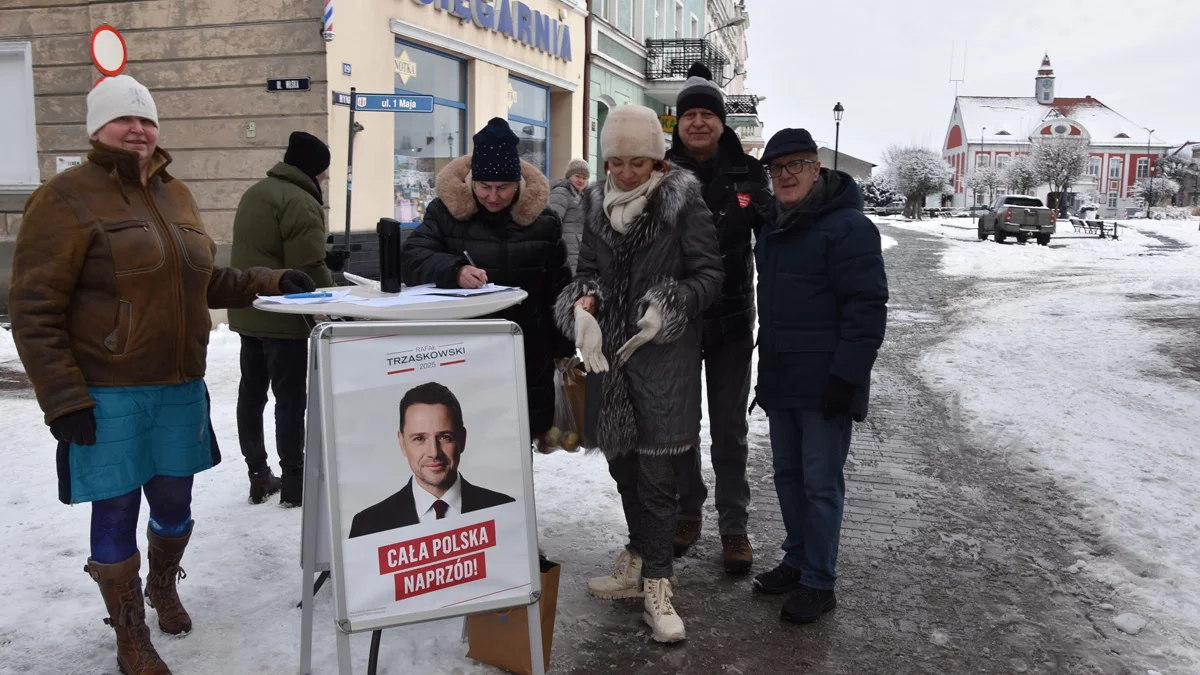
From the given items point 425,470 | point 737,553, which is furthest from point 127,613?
point 737,553

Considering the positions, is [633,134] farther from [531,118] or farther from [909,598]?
[531,118]

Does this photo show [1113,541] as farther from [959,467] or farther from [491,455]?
[491,455]

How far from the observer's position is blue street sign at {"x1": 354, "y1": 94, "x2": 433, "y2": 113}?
9.12 metres

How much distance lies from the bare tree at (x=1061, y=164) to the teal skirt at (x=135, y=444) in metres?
72.0

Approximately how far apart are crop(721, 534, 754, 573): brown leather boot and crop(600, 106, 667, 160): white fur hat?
6.01ft

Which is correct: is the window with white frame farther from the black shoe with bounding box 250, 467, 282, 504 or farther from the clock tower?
the clock tower

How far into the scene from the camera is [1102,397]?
25.3ft

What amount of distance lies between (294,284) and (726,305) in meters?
1.86

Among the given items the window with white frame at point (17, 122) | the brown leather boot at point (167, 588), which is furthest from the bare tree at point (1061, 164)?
the brown leather boot at point (167, 588)

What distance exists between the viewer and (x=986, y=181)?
3278 inches

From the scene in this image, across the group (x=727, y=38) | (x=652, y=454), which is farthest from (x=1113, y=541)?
(x=727, y=38)

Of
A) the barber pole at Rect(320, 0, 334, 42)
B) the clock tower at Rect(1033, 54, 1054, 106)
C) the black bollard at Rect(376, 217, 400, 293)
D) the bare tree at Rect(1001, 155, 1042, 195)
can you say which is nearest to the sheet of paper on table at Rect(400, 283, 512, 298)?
the black bollard at Rect(376, 217, 400, 293)

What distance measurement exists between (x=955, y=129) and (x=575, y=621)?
10814 cm

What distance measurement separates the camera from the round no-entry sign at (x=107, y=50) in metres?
7.57
